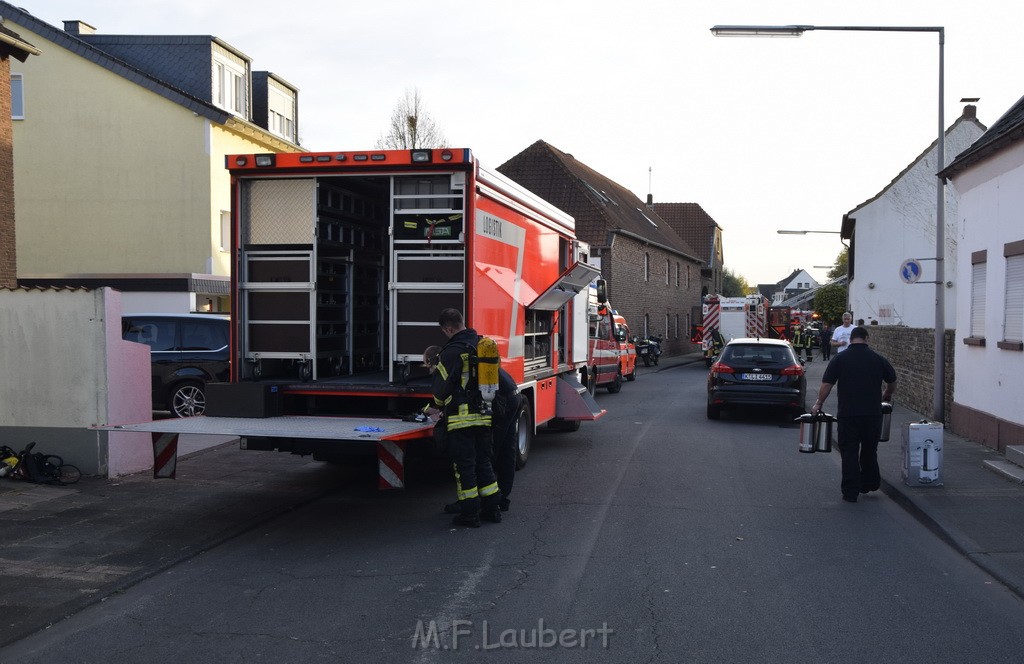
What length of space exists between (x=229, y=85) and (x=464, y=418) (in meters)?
23.2

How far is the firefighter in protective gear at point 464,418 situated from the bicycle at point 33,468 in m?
4.28

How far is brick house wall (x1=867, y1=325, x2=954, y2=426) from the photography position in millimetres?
15006

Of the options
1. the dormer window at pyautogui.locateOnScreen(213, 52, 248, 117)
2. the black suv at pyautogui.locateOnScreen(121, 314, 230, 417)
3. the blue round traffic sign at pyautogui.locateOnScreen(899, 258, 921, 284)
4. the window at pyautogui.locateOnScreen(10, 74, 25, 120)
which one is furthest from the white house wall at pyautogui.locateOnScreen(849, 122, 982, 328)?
the window at pyautogui.locateOnScreen(10, 74, 25, 120)

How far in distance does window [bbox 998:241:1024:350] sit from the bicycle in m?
10.9

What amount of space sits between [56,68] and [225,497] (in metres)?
21.1

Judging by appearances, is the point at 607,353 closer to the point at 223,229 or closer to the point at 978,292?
the point at 978,292

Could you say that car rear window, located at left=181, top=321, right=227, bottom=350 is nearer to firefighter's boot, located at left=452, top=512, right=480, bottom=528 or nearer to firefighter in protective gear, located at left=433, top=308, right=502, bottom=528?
firefighter in protective gear, located at left=433, top=308, right=502, bottom=528

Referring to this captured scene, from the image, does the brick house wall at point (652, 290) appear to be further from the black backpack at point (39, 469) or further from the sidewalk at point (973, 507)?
the black backpack at point (39, 469)

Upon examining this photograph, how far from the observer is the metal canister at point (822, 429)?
951 centimetres

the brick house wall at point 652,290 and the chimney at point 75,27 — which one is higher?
the chimney at point 75,27

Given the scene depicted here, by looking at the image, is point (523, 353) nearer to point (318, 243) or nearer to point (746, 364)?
point (318, 243)

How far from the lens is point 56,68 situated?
2542 cm

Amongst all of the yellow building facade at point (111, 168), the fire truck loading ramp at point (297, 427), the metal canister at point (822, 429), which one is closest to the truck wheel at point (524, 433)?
the fire truck loading ramp at point (297, 427)

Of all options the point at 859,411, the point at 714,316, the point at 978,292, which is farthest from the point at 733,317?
the point at 859,411
